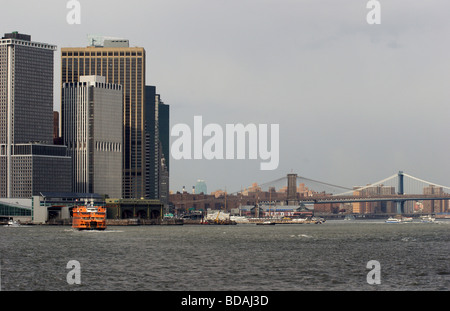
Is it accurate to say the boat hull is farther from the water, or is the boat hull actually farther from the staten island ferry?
the water

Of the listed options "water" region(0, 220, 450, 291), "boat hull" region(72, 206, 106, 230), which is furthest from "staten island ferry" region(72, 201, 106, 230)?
"water" region(0, 220, 450, 291)

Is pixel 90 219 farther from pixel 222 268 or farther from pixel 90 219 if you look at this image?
pixel 222 268

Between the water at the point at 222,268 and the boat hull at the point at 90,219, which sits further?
the boat hull at the point at 90,219

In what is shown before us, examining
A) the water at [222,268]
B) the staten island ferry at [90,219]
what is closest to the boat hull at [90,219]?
the staten island ferry at [90,219]

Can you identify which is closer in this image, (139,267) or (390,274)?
(390,274)

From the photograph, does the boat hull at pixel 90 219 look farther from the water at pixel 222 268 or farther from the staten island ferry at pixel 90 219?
the water at pixel 222 268

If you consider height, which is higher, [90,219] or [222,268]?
[90,219]

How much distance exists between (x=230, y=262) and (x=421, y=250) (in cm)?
3414

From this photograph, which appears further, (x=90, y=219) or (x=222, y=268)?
(x=90, y=219)

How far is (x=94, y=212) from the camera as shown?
632 ft

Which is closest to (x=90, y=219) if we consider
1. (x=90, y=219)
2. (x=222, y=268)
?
(x=90, y=219)
